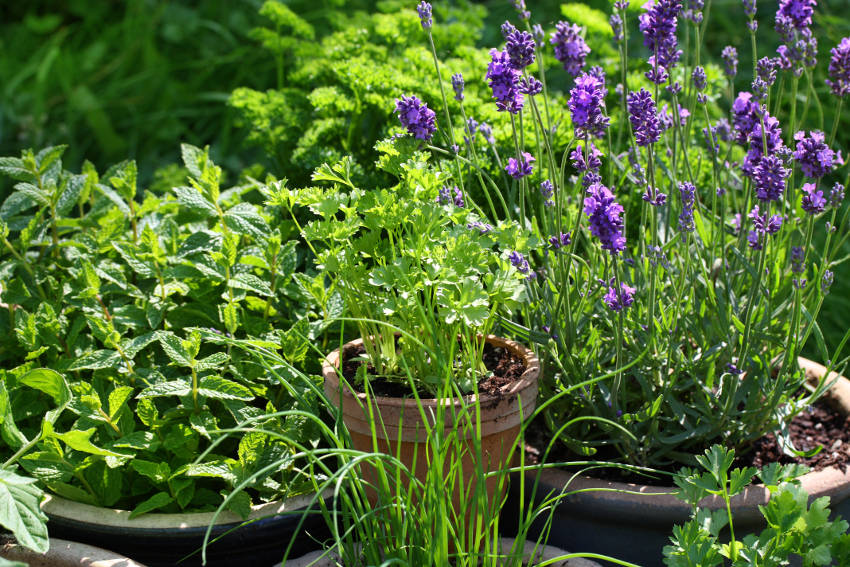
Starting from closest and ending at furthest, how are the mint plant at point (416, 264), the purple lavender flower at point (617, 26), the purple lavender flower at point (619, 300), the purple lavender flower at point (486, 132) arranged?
the mint plant at point (416, 264), the purple lavender flower at point (619, 300), the purple lavender flower at point (617, 26), the purple lavender flower at point (486, 132)

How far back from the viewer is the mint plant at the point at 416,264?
1.39m

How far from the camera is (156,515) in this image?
154cm

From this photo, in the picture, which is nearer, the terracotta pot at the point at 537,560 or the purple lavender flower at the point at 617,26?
the terracotta pot at the point at 537,560

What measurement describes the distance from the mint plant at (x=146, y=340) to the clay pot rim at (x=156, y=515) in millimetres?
24

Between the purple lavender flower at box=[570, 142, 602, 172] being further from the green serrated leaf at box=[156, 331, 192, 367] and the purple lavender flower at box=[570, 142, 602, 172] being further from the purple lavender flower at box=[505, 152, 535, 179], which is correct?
the green serrated leaf at box=[156, 331, 192, 367]

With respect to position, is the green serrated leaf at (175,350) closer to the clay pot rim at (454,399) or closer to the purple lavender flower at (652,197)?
the clay pot rim at (454,399)

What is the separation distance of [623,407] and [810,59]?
70 centimetres

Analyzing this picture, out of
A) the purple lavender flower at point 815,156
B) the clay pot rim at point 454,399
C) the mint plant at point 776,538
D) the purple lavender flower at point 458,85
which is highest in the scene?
the purple lavender flower at point 458,85

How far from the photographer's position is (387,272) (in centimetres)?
141

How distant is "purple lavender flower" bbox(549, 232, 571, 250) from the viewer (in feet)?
4.97

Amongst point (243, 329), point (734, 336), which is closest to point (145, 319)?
point (243, 329)

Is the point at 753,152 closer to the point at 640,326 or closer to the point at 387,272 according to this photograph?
the point at 640,326

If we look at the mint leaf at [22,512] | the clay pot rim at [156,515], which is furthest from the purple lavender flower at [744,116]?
the mint leaf at [22,512]

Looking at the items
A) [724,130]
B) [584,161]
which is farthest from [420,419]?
[724,130]
